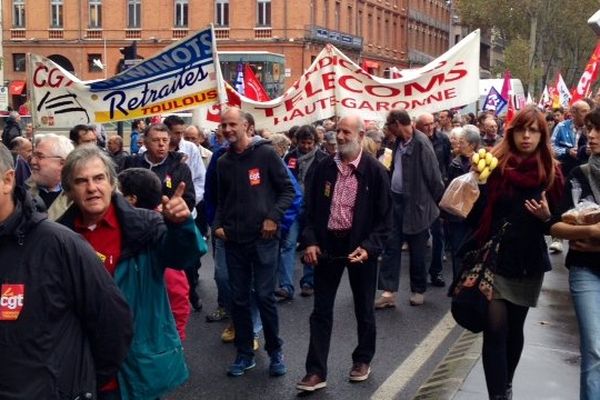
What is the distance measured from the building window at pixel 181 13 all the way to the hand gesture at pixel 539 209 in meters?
49.2

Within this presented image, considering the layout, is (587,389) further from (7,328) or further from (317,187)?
(7,328)

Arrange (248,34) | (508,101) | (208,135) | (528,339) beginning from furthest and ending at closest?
(248,34), (508,101), (208,135), (528,339)

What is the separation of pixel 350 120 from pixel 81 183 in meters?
2.65

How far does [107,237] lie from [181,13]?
5000 cm

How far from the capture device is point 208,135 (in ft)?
53.8

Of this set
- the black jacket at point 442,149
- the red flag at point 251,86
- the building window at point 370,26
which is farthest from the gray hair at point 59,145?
the building window at point 370,26

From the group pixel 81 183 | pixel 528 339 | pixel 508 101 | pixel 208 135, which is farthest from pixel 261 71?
pixel 81 183

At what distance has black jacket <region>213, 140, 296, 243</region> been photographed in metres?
6.36

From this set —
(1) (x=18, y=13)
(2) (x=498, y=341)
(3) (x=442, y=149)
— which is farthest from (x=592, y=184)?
(1) (x=18, y=13)

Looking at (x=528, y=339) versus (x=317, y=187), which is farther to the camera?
(x=528, y=339)

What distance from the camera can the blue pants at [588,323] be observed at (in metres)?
4.54

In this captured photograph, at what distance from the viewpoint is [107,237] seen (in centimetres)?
382

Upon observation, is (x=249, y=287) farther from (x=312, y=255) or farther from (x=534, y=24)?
(x=534, y=24)

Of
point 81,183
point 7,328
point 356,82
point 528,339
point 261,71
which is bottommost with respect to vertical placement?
point 528,339
